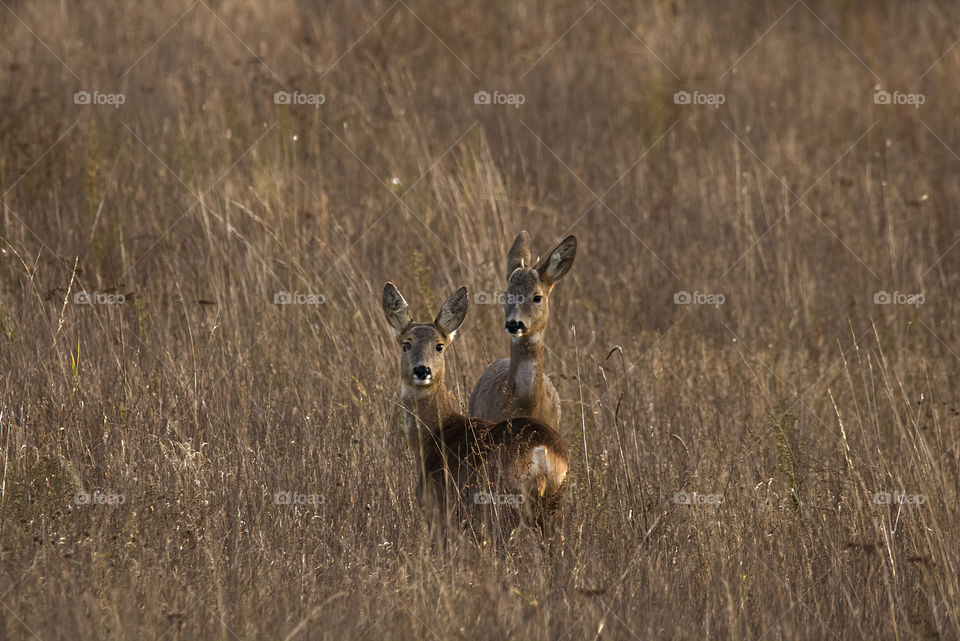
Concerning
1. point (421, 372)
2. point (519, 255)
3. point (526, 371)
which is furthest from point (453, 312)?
point (519, 255)

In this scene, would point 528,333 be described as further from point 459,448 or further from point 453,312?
point 459,448

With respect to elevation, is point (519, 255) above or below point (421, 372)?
above

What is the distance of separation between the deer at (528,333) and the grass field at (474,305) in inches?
10.6

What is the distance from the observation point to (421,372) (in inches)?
229

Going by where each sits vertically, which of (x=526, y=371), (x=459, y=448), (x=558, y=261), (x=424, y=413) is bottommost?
(x=459, y=448)

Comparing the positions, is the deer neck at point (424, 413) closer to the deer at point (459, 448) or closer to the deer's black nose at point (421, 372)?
the deer at point (459, 448)

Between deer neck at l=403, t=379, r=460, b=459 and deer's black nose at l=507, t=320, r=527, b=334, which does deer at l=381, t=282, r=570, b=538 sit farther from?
deer's black nose at l=507, t=320, r=527, b=334

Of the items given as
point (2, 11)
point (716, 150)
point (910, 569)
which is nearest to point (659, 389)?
point (910, 569)

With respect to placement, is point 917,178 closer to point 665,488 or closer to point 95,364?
point 665,488

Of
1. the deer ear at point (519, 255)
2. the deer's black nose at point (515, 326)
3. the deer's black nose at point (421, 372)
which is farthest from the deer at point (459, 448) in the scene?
the deer ear at point (519, 255)

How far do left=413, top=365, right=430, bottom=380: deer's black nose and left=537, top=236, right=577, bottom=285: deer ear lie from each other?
1.08 metres

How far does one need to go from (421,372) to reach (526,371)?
0.94 meters

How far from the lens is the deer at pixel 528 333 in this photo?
6492mm

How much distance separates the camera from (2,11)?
41.0ft
